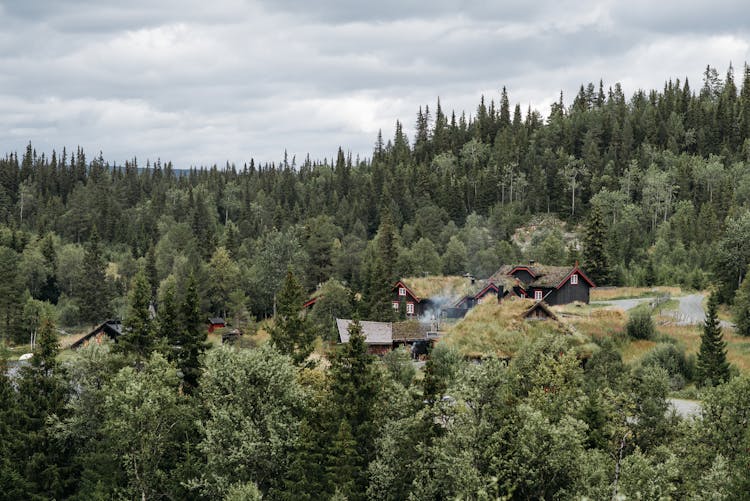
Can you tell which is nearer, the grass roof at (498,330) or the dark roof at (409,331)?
the grass roof at (498,330)

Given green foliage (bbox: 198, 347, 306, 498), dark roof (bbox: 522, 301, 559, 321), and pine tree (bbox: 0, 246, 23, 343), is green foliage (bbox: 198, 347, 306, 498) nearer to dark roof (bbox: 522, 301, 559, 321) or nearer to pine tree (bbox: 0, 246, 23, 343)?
dark roof (bbox: 522, 301, 559, 321)

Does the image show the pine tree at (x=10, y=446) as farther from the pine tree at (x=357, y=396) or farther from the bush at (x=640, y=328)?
the bush at (x=640, y=328)

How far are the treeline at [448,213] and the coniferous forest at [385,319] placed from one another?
0.54 m

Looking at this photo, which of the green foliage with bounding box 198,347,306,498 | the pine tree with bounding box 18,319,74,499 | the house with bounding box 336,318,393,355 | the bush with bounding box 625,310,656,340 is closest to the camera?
the green foliage with bounding box 198,347,306,498

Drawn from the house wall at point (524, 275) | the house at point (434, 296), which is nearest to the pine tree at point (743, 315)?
the house wall at point (524, 275)

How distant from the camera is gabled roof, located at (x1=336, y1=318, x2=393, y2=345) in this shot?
70.2 metres

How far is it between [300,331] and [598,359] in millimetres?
20832

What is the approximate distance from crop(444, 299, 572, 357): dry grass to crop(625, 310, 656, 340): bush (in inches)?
246

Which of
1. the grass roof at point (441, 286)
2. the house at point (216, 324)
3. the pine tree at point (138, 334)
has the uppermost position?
the pine tree at point (138, 334)

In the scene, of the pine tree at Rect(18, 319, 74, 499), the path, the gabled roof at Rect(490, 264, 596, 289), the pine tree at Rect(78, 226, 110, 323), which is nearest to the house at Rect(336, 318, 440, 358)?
the gabled roof at Rect(490, 264, 596, 289)

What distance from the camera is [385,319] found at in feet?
265

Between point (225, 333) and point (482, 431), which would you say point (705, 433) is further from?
point (225, 333)

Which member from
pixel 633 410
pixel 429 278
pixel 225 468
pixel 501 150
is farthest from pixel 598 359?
pixel 501 150

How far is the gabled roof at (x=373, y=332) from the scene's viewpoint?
7022 centimetres
